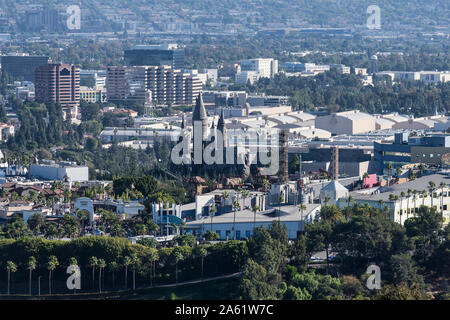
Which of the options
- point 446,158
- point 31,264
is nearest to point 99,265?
point 31,264

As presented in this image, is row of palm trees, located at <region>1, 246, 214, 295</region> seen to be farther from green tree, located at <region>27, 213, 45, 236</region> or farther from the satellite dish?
the satellite dish

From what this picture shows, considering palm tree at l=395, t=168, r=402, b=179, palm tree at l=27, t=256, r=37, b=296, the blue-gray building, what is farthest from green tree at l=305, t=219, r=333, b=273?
the blue-gray building

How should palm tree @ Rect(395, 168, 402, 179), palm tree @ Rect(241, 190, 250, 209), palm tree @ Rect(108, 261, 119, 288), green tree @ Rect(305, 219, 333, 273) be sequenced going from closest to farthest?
1. palm tree @ Rect(108, 261, 119, 288)
2. green tree @ Rect(305, 219, 333, 273)
3. palm tree @ Rect(241, 190, 250, 209)
4. palm tree @ Rect(395, 168, 402, 179)

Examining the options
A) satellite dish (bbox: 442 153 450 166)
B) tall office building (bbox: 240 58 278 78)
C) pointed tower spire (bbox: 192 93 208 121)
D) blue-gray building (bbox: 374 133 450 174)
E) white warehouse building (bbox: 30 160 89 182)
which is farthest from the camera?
tall office building (bbox: 240 58 278 78)

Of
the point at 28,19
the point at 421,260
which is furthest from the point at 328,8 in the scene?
the point at 421,260

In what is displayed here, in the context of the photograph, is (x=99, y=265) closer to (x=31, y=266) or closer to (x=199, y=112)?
(x=31, y=266)

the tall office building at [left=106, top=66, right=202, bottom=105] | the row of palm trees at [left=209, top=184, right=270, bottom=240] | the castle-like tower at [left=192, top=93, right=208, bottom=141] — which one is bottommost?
the tall office building at [left=106, top=66, right=202, bottom=105]
